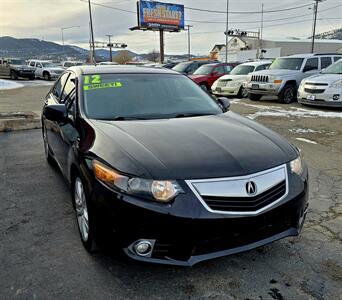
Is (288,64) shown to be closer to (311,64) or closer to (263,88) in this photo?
(311,64)

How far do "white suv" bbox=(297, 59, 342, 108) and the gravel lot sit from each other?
265 inches

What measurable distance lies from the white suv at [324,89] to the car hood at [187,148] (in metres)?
8.08

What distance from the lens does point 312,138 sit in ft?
23.6

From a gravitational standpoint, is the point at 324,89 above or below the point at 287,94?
above

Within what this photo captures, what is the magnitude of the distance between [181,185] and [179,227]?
0.88 ft

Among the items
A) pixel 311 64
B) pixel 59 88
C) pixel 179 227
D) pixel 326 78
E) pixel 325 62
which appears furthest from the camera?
pixel 325 62

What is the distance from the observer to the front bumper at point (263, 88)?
12386mm

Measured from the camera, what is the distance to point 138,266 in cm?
271

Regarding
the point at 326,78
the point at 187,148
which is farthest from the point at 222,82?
the point at 187,148

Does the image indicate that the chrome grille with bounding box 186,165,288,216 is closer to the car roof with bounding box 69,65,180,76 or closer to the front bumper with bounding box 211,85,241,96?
the car roof with bounding box 69,65,180,76

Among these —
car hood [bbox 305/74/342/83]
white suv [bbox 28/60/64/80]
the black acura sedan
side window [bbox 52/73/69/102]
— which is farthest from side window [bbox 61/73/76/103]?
white suv [bbox 28/60/64/80]

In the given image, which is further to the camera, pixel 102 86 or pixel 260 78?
pixel 260 78

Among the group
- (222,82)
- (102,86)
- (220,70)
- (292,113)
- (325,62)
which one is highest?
(102,86)

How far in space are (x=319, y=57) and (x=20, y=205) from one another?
12882 millimetres
